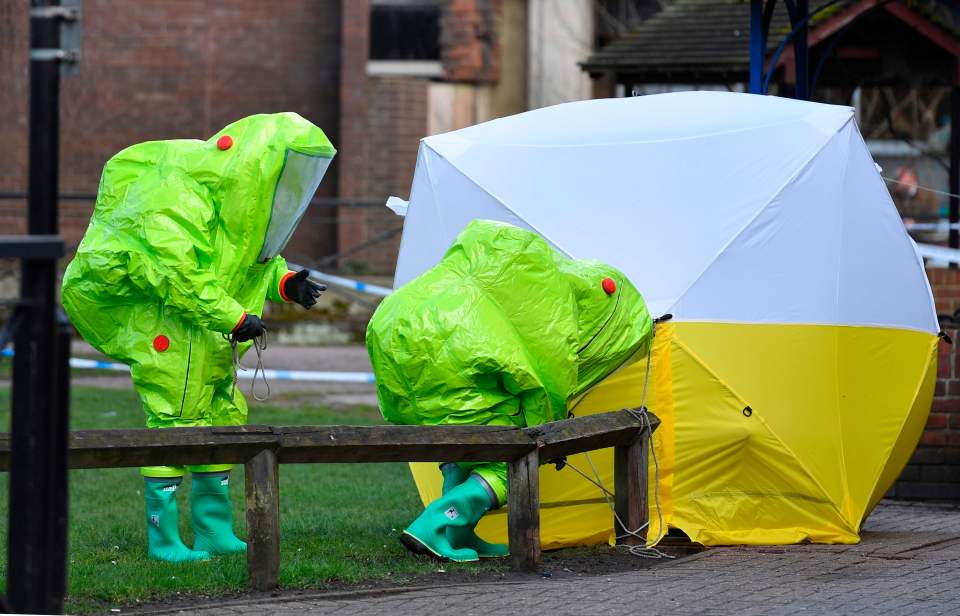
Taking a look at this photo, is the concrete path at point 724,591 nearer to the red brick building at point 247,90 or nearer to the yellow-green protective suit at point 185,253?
the yellow-green protective suit at point 185,253

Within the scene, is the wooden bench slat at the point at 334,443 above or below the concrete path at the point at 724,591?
above

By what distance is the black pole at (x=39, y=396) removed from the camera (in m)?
3.89

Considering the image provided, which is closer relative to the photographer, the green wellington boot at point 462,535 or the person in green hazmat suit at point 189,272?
the person in green hazmat suit at point 189,272

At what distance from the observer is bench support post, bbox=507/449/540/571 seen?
6.58 meters

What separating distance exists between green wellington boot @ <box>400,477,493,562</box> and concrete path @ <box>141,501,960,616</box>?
471mm

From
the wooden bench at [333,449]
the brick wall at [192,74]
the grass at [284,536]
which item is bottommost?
the grass at [284,536]

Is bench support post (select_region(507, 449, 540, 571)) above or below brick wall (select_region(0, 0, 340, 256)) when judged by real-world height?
below

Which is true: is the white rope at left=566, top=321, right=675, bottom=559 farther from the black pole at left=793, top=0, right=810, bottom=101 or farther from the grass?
the black pole at left=793, top=0, right=810, bottom=101

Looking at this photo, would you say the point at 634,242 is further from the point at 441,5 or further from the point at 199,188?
the point at 441,5

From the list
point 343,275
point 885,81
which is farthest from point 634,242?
point 343,275

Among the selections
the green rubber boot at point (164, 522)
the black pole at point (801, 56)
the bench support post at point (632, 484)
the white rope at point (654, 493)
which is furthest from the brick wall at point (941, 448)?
the green rubber boot at point (164, 522)

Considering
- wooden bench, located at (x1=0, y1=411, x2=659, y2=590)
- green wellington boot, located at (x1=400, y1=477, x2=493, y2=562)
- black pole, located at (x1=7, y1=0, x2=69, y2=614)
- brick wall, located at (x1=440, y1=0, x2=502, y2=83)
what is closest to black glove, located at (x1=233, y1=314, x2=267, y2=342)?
wooden bench, located at (x1=0, y1=411, x2=659, y2=590)

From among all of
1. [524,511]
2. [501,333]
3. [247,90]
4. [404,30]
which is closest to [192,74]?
[247,90]

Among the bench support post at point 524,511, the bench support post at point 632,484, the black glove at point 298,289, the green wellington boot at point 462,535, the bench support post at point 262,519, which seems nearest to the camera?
the bench support post at point 262,519
